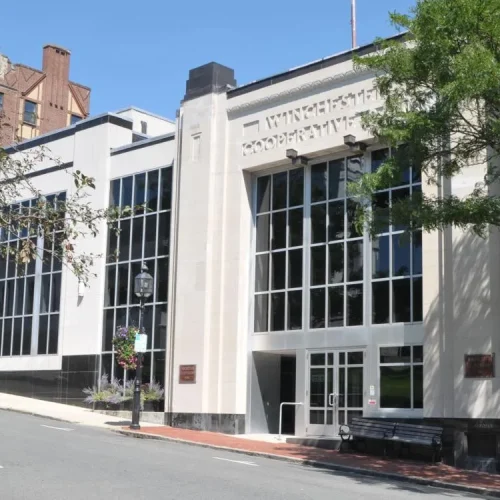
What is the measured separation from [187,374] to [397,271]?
23.9 feet

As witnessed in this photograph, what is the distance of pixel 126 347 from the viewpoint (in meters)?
26.5

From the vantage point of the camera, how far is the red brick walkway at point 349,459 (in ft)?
53.8

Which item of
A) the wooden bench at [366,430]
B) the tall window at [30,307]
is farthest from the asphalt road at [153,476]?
the tall window at [30,307]

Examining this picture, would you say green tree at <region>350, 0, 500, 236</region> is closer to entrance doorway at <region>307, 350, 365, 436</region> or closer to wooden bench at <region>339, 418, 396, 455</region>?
wooden bench at <region>339, 418, 396, 455</region>

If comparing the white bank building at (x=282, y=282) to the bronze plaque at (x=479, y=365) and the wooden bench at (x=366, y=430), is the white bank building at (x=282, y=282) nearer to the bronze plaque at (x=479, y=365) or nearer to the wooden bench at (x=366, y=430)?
the bronze plaque at (x=479, y=365)

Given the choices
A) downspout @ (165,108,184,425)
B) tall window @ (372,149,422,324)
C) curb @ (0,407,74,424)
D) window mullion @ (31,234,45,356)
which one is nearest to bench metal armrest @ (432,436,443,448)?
tall window @ (372,149,422,324)

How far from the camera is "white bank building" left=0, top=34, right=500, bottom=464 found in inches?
Answer: 780

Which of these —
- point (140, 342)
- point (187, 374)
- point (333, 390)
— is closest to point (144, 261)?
point (187, 374)

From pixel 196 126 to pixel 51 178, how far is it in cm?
835

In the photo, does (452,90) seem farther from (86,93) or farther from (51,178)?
(86,93)

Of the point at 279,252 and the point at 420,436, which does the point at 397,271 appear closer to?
the point at 279,252

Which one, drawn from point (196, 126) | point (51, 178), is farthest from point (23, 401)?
point (196, 126)

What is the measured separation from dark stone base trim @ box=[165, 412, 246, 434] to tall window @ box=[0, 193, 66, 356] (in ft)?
24.5

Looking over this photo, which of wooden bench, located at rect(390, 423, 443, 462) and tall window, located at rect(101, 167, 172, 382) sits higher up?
tall window, located at rect(101, 167, 172, 382)
